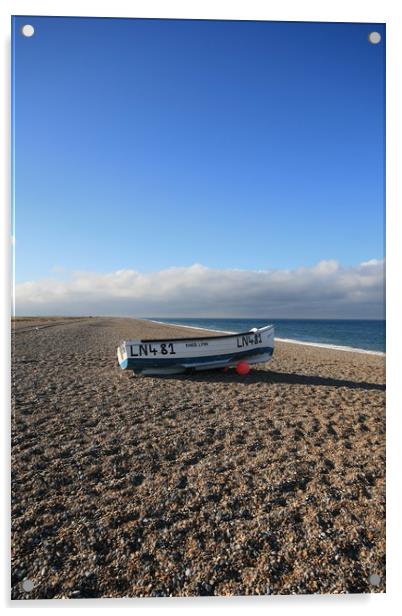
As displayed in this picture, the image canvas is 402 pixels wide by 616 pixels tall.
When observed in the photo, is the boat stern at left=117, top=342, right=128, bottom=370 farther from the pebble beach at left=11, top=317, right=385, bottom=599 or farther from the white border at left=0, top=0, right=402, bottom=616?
the white border at left=0, top=0, right=402, bottom=616

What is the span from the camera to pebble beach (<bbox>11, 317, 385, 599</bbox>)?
1.68 m

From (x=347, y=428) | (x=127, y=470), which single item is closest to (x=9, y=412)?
(x=127, y=470)

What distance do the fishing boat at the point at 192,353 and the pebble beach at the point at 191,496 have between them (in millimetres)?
1314

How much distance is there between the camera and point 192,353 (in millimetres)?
6109

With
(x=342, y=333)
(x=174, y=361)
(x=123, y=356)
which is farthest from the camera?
(x=342, y=333)

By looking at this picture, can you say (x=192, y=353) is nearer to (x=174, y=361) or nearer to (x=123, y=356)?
(x=174, y=361)

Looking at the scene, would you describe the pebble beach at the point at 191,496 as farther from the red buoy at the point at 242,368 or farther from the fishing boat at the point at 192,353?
the red buoy at the point at 242,368

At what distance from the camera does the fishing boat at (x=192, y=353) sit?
579cm

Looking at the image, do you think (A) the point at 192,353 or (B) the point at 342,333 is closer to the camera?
(A) the point at 192,353

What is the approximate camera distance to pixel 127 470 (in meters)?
2.63

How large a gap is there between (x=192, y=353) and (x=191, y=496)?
384cm
